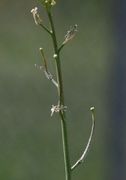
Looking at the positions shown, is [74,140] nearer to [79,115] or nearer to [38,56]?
[79,115]

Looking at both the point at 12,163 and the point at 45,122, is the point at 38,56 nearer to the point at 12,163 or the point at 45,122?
the point at 45,122

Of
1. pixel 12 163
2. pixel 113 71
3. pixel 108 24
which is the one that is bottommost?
pixel 12 163

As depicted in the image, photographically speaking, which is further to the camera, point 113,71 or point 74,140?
point 74,140

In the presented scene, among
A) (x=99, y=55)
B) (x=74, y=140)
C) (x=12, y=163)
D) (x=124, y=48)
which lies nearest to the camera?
(x=124, y=48)

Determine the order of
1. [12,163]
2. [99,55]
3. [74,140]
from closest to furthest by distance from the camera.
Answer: [99,55], [74,140], [12,163]

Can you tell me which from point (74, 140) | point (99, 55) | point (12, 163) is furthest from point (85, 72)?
point (12, 163)

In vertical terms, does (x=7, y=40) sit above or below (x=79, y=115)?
above
